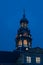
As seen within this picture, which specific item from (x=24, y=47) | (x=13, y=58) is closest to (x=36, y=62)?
(x=13, y=58)

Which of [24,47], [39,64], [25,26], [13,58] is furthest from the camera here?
[25,26]

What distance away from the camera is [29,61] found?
73000 millimetres

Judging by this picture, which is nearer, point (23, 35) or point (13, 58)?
point (13, 58)

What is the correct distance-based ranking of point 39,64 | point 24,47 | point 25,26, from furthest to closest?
point 25,26 → point 24,47 → point 39,64

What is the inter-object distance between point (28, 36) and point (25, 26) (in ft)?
20.6

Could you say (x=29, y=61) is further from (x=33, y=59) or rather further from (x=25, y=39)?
(x=25, y=39)

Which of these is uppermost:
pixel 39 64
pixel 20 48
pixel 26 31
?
pixel 26 31

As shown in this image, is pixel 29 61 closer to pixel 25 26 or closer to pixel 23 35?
pixel 23 35

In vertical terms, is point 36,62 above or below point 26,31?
below

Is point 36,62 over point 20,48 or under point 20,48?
under

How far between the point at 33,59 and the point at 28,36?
25381 mm

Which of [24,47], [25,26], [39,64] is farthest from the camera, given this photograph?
[25,26]

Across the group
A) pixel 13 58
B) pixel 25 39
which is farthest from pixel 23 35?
pixel 13 58

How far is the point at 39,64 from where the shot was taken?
239 ft
